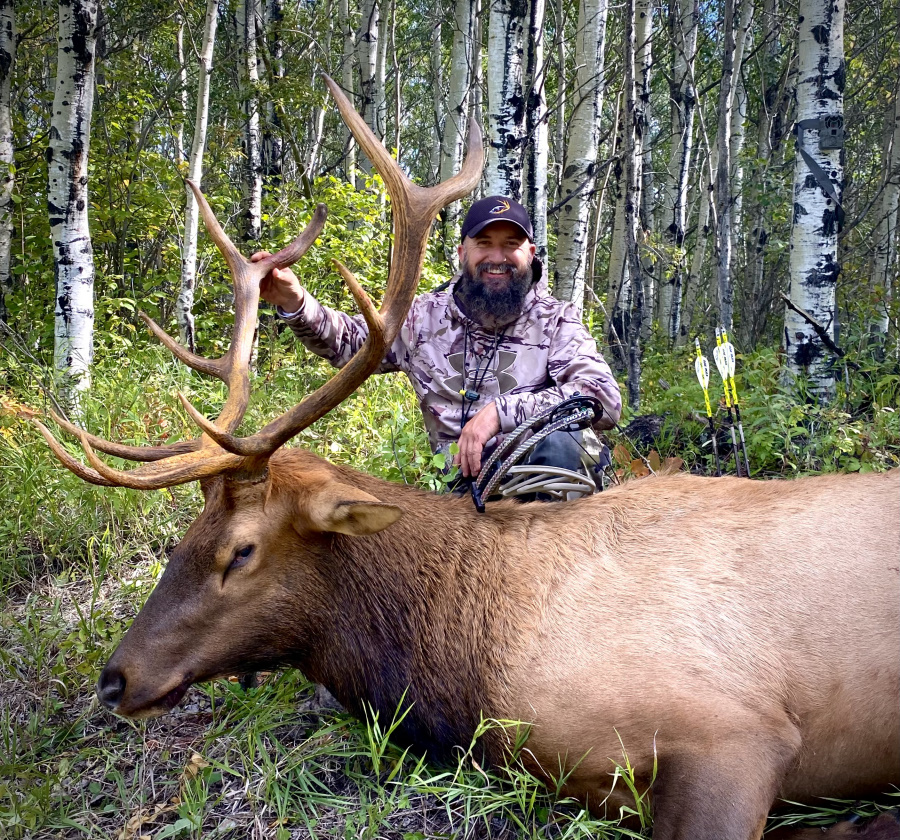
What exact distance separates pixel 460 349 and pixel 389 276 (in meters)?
1.41

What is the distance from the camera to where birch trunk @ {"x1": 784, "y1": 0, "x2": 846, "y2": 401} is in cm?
Answer: 596

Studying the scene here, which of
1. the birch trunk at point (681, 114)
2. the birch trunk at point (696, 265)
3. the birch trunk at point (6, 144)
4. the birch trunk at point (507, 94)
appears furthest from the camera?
the birch trunk at point (696, 265)

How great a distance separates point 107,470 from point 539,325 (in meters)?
2.51

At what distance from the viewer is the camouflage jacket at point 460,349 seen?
411cm

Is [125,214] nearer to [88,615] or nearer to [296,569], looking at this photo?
[88,615]

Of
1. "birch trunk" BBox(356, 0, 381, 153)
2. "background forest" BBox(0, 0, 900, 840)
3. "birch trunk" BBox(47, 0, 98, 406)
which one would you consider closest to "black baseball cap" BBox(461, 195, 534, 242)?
"background forest" BBox(0, 0, 900, 840)

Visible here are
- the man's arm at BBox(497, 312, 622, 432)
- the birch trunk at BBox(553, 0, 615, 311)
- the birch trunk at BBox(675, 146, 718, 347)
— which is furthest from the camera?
the birch trunk at BBox(675, 146, 718, 347)

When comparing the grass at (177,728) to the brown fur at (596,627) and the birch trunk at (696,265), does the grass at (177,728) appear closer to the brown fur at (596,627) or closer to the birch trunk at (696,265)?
A: the brown fur at (596,627)

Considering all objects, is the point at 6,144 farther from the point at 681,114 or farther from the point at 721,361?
the point at 681,114

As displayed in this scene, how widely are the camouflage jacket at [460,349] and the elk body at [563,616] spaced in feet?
3.80

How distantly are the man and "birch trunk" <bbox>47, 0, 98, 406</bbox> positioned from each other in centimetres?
310

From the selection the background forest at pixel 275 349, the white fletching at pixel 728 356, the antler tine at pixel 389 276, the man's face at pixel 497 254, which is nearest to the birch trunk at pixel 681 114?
the background forest at pixel 275 349

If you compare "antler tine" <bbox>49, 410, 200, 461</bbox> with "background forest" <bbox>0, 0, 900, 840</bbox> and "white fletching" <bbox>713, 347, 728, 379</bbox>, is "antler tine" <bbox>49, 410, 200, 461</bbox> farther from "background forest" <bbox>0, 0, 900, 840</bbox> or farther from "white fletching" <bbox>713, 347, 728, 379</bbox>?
"white fletching" <bbox>713, 347, 728, 379</bbox>

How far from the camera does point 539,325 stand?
4277 mm
